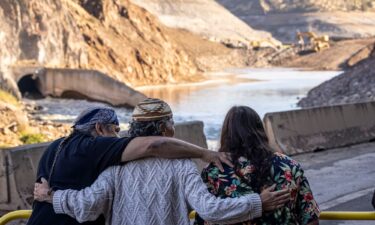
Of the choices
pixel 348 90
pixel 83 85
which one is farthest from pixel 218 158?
pixel 83 85

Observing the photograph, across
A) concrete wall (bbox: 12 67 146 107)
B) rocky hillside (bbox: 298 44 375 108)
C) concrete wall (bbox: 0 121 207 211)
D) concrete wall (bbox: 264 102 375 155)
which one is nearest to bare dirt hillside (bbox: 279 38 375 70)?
rocky hillside (bbox: 298 44 375 108)

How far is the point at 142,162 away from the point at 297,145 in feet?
33.2

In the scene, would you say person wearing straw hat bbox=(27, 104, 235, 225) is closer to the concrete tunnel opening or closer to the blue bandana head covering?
the blue bandana head covering

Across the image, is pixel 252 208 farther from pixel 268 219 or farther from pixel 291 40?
pixel 291 40

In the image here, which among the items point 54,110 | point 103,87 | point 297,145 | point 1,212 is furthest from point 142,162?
point 103,87

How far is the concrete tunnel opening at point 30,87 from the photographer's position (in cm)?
3872

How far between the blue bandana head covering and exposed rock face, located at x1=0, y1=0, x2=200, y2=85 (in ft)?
118

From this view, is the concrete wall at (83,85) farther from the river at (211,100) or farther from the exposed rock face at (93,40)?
the exposed rock face at (93,40)

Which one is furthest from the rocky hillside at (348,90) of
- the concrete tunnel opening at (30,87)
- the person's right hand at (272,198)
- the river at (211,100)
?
the person's right hand at (272,198)

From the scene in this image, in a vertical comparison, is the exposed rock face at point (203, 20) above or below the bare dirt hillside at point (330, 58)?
above

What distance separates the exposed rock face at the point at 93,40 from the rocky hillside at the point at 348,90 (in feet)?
48.7

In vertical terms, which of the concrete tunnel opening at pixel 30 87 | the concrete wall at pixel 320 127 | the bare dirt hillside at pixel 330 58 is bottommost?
the bare dirt hillside at pixel 330 58

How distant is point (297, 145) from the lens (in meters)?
13.7

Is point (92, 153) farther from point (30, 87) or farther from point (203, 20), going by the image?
point (203, 20)
